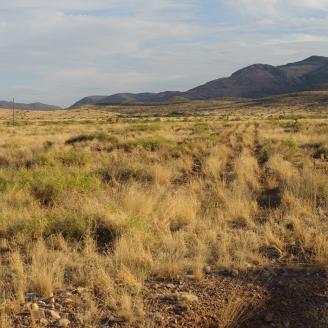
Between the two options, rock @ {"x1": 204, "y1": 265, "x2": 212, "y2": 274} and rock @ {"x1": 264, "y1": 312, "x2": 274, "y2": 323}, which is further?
rock @ {"x1": 204, "y1": 265, "x2": 212, "y2": 274}

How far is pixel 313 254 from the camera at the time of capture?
625 centimetres

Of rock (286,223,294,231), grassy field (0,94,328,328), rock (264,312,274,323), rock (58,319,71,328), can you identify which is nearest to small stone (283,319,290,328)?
rock (264,312,274,323)

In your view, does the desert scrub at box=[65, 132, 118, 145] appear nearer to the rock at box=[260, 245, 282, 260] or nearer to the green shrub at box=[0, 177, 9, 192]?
the green shrub at box=[0, 177, 9, 192]

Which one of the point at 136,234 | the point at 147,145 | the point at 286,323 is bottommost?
the point at 286,323

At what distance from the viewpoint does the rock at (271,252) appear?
638 centimetres

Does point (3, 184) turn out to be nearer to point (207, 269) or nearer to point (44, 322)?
point (207, 269)

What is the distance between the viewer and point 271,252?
6516 mm

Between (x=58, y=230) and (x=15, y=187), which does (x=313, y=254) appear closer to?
(x=58, y=230)

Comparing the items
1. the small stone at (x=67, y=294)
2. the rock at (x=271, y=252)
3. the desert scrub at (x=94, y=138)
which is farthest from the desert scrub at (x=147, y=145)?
the small stone at (x=67, y=294)

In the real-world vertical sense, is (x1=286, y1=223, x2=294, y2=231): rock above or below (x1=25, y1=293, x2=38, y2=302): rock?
above

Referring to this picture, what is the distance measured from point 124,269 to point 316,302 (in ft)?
6.78

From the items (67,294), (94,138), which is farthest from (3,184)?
(94,138)

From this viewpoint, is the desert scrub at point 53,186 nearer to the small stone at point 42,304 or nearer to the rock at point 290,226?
the rock at point 290,226

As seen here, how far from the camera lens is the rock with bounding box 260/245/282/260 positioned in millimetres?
6383
